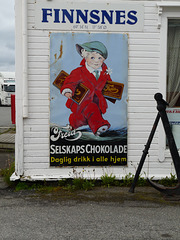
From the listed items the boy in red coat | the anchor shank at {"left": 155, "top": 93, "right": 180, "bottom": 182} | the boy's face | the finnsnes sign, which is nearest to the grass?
the boy in red coat

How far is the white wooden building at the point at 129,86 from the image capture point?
6.27 meters

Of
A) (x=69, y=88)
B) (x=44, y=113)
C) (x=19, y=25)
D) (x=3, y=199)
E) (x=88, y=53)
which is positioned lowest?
(x=3, y=199)

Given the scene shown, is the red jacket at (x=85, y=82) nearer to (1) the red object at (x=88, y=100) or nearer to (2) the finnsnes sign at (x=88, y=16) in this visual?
(1) the red object at (x=88, y=100)

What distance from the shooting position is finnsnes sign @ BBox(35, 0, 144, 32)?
6.27 metres

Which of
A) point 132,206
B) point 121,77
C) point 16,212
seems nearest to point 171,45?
point 121,77

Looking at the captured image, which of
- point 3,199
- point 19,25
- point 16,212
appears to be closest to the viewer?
point 16,212

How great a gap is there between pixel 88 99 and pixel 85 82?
0.32m

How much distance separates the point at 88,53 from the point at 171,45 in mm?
1617

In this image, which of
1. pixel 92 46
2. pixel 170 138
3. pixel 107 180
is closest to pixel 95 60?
pixel 92 46

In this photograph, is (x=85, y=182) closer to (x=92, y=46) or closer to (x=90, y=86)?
(x=90, y=86)

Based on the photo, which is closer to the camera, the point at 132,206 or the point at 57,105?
the point at 132,206

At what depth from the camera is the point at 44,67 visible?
631cm

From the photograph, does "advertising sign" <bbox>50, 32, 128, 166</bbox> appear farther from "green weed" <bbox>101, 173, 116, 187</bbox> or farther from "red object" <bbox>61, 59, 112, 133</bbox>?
"green weed" <bbox>101, 173, 116, 187</bbox>

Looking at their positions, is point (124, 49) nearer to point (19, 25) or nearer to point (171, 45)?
point (171, 45)
